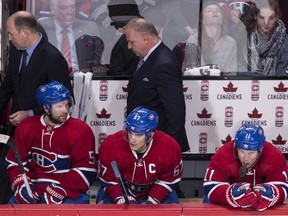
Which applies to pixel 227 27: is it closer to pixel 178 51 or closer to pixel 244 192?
pixel 178 51

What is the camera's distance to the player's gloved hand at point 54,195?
7438 millimetres

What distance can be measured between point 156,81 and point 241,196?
167 cm

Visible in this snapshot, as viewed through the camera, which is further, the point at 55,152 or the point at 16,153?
the point at 55,152

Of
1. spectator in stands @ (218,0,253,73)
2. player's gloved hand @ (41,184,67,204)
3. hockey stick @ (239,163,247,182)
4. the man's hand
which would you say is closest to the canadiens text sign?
spectator in stands @ (218,0,253,73)

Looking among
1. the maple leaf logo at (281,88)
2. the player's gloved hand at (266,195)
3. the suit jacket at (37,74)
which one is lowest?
the player's gloved hand at (266,195)

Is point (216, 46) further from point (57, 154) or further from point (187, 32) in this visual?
point (57, 154)

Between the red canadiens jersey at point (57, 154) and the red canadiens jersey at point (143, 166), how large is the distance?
0.15 m

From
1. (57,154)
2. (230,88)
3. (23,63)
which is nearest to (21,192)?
(57,154)

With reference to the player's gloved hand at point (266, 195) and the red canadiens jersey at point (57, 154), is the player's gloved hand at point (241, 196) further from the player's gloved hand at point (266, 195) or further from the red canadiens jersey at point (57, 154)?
the red canadiens jersey at point (57, 154)

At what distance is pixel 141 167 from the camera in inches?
287

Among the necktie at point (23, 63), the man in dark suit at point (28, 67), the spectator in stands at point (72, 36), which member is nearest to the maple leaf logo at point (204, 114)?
the spectator in stands at point (72, 36)

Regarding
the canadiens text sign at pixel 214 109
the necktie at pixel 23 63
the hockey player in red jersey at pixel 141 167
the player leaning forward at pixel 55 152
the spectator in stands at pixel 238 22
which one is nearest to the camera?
the hockey player in red jersey at pixel 141 167

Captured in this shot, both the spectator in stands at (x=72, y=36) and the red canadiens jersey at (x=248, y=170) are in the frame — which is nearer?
the red canadiens jersey at (x=248, y=170)

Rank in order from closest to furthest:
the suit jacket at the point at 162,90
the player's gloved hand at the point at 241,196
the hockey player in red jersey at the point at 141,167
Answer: the player's gloved hand at the point at 241,196, the hockey player in red jersey at the point at 141,167, the suit jacket at the point at 162,90
